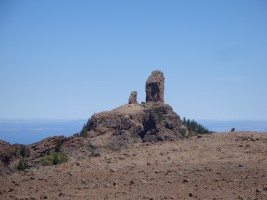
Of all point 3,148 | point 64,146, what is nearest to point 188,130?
point 64,146

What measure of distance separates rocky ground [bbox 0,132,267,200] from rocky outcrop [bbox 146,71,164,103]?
4435 centimetres

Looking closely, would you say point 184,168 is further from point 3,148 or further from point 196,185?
point 3,148

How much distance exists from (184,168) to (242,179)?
3276 mm

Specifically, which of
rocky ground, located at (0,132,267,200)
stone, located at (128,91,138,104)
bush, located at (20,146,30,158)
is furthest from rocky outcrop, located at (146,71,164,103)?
rocky ground, located at (0,132,267,200)

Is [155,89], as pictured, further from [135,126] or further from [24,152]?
[24,152]

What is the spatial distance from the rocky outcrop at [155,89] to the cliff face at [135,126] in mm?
2077

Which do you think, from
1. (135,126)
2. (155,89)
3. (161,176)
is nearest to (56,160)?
(161,176)

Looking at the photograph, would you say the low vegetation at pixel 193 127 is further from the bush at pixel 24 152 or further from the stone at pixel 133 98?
the bush at pixel 24 152

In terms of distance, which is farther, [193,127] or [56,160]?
[193,127]

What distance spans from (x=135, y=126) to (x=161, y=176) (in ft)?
123

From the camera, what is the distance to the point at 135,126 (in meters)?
54.7

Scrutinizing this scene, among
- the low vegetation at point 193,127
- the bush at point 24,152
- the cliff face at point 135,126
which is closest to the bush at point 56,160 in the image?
the bush at point 24,152

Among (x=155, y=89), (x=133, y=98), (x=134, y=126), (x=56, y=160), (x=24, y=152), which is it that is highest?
(x=155, y=89)

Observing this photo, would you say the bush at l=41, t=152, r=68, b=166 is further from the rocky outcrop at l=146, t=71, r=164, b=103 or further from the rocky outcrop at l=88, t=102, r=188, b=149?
the rocky outcrop at l=146, t=71, r=164, b=103
